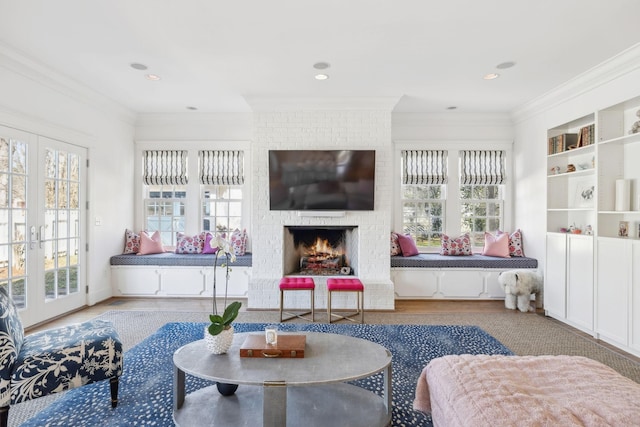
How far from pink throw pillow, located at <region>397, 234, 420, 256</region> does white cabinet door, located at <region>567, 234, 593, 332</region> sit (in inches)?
75.7

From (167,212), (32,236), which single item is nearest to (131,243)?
(167,212)

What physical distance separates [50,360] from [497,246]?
5.32 metres

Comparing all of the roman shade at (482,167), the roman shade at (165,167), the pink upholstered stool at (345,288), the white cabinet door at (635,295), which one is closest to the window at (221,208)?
the roman shade at (165,167)

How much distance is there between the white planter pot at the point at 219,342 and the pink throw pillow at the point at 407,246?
3.58m

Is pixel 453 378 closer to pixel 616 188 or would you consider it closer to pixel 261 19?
pixel 261 19

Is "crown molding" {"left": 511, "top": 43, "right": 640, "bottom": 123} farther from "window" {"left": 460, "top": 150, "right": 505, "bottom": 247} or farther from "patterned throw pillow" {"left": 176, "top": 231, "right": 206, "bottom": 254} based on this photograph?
"patterned throw pillow" {"left": 176, "top": 231, "right": 206, "bottom": 254}

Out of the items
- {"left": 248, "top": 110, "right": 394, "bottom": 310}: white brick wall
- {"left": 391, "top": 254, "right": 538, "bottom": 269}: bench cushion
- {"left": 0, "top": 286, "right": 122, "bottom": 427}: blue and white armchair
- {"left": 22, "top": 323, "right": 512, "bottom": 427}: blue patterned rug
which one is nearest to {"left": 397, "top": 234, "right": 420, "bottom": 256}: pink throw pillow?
{"left": 391, "top": 254, "right": 538, "bottom": 269}: bench cushion

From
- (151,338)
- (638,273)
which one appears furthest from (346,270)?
(638,273)

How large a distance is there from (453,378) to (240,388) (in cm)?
146

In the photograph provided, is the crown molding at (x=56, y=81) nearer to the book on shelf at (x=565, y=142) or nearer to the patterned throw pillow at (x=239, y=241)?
the patterned throw pillow at (x=239, y=241)

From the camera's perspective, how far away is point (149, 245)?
5344 mm

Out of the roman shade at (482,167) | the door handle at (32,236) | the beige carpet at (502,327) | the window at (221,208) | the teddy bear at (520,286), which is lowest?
the beige carpet at (502,327)

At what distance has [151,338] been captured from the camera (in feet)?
11.4

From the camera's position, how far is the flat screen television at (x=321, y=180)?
4.57 metres
